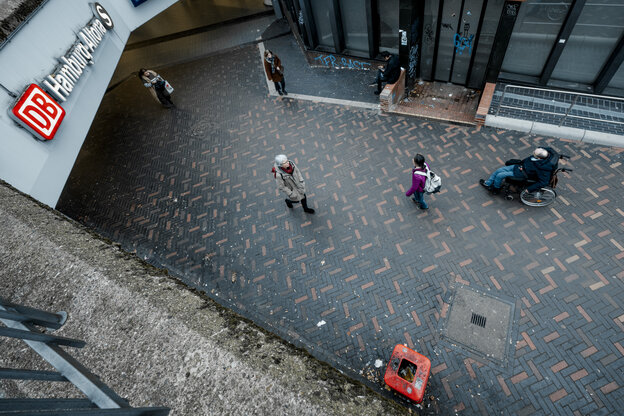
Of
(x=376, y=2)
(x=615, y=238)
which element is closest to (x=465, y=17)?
(x=376, y=2)

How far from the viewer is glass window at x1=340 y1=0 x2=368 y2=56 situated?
1074cm

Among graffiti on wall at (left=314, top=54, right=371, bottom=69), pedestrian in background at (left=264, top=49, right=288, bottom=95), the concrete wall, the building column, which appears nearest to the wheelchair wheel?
the building column

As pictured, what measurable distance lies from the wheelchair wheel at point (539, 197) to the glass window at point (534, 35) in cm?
445

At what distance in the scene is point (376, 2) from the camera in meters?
10.2

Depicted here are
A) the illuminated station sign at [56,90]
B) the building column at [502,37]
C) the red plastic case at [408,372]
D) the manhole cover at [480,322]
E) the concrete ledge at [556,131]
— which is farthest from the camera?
the concrete ledge at [556,131]

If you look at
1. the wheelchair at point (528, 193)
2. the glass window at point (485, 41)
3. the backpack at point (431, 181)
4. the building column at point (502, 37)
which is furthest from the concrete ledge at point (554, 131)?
the backpack at point (431, 181)

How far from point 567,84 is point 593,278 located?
601 centimetres

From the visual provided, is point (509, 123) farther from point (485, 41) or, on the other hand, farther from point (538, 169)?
point (538, 169)

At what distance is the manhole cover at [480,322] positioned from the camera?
5.58 meters

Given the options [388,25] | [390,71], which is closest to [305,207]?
[390,71]

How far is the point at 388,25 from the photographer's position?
1056 cm

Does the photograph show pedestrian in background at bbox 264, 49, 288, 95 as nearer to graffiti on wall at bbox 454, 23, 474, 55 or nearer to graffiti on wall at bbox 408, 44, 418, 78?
graffiti on wall at bbox 408, 44, 418, 78

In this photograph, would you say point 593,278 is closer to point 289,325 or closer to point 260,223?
point 289,325

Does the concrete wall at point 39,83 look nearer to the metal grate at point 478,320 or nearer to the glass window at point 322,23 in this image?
the glass window at point 322,23
